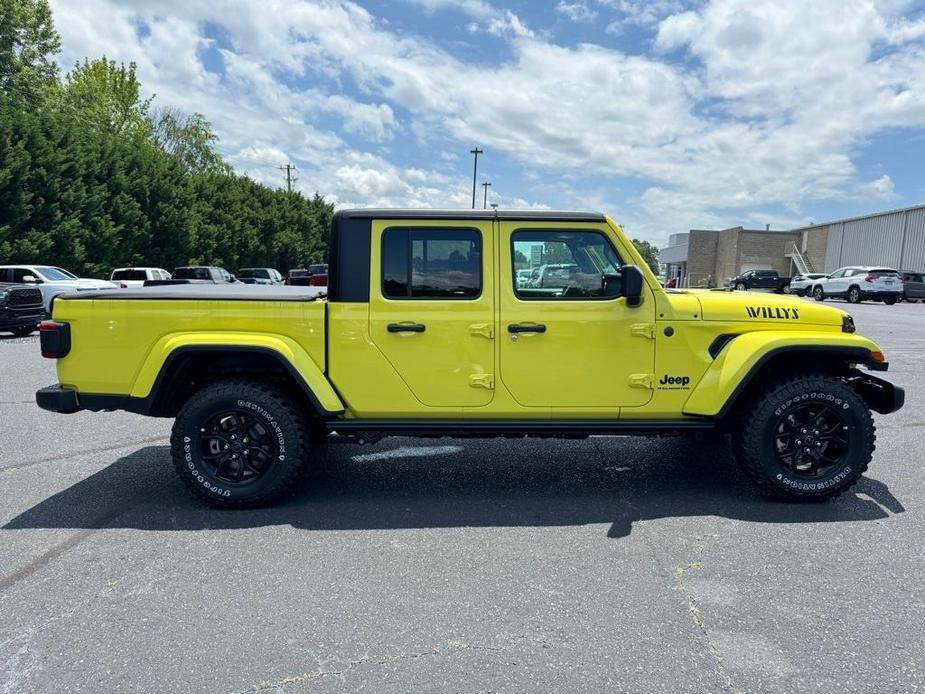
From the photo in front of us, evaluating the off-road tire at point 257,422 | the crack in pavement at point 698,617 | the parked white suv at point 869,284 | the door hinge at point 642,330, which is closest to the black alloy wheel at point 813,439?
the door hinge at point 642,330

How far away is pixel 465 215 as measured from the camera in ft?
13.1

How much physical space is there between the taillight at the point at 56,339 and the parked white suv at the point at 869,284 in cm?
3215

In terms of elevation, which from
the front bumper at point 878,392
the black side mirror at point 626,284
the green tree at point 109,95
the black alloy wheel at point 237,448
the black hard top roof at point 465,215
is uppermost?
the green tree at point 109,95

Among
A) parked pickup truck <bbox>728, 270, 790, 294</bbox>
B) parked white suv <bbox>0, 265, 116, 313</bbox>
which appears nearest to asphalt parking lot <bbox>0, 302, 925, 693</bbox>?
parked white suv <bbox>0, 265, 116, 313</bbox>

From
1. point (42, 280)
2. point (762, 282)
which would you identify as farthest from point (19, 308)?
point (762, 282)

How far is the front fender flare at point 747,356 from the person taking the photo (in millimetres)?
3895

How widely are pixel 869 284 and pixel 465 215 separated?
1200 inches

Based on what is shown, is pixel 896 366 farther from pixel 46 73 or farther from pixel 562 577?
pixel 46 73

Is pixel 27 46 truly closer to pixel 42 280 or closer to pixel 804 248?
pixel 42 280

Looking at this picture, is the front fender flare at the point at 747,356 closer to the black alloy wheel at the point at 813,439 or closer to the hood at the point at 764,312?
the hood at the point at 764,312

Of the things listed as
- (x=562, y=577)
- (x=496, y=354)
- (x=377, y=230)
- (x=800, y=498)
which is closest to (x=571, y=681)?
(x=562, y=577)

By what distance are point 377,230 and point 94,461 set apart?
3.07 metres

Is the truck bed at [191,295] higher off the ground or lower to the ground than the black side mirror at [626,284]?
lower

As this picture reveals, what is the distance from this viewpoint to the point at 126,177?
24984 millimetres
